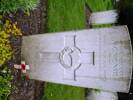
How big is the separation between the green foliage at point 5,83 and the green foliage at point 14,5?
116cm

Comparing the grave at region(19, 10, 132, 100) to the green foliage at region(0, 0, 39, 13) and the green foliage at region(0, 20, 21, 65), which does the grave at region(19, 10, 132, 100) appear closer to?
the green foliage at region(0, 20, 21, 65)

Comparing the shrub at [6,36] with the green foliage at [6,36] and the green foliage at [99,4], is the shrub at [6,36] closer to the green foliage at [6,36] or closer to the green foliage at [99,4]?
the green foliage at [6,36]

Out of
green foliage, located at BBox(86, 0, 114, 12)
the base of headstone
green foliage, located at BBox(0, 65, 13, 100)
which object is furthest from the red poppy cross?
green foliage, located at BBox(86, 0, 114, 12)

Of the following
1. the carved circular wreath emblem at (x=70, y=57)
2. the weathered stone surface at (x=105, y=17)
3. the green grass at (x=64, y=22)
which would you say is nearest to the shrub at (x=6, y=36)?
the carved circular wreath emblem at (x=70, y=57)

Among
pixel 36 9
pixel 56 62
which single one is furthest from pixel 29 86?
pixel 36 9

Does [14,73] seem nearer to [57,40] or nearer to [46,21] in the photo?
[57,40]

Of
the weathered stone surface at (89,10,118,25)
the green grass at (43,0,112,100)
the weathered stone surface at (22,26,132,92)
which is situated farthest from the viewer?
the weathered stone surface at (89,10,118,25)

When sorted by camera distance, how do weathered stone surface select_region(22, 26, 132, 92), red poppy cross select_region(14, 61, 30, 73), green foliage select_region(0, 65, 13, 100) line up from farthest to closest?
red poppy cross select_region(14, 61, 30, 73) < green foliage select_region(0, 65, 13, 100) < weathered stone surface select_region(22, 26, 132, 92)

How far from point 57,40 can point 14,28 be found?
3.66 feet

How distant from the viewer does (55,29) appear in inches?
377

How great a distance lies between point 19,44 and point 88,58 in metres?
2.00

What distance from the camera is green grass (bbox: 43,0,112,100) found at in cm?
916

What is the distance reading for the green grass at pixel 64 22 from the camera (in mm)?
9156

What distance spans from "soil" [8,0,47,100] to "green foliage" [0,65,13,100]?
0.21 m
